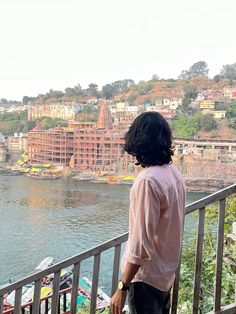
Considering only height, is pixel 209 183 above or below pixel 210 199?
below

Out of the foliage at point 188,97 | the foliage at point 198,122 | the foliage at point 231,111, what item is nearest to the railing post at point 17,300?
the foliage at point 198,122

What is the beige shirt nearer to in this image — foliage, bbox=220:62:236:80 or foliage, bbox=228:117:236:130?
foliage, bbox=228:117:236:130

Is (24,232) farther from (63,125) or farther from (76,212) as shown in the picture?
(63,125)

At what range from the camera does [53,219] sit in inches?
666

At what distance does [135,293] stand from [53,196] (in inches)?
766

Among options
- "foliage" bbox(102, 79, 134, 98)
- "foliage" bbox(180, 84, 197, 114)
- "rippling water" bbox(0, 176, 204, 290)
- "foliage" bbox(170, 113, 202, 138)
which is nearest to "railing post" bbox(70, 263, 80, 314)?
"rippling water" bbox(0, 176, 204, 290)

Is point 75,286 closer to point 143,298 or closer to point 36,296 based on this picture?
point 36,296

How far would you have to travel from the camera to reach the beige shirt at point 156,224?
755 mm

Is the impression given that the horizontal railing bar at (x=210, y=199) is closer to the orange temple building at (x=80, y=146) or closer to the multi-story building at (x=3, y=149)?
the orange temple building at (x=80, y=146)

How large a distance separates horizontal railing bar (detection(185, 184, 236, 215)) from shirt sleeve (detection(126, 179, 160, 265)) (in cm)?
23

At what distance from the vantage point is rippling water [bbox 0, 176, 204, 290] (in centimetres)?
1250

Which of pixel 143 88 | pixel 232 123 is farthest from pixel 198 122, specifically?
pixel 143 88

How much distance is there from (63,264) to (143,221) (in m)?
0.30

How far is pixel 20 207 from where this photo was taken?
18.4 m
